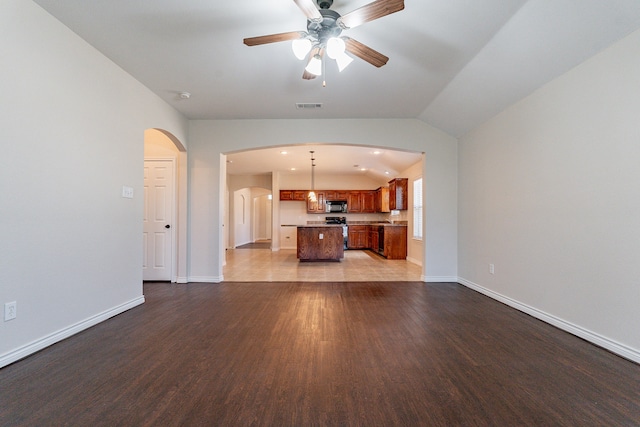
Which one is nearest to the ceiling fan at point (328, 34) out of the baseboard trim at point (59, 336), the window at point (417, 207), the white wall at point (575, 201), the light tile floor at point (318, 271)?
the white wall at point (575, 201)

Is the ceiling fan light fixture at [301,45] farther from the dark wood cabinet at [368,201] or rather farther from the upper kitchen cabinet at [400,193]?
the dark wood cabinet at [368,201]

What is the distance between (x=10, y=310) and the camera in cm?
203

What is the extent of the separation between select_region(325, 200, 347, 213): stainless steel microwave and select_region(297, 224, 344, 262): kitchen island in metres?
3.03

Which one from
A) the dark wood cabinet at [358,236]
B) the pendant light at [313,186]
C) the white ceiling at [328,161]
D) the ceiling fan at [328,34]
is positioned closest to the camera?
the ceiling fan at [328,34]

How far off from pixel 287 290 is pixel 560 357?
3067 mm

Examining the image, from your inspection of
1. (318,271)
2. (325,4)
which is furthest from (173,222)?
(325,4)

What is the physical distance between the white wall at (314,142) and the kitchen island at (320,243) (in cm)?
265

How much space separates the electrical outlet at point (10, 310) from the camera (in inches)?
78.7

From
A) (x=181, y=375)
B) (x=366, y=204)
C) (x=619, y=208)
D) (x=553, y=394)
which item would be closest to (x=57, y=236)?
(x=181, y=375)

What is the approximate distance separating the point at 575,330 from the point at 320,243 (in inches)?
200

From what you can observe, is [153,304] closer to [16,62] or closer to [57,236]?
[57,236]

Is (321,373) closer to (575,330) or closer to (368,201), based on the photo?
(575,330)

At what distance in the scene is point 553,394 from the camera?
1672 mm

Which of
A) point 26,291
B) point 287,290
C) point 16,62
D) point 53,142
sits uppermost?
point 16,62
